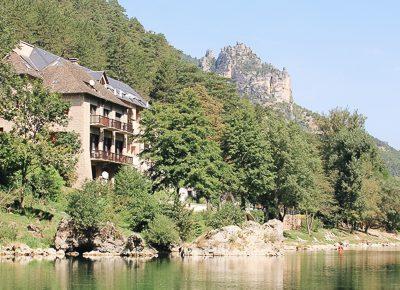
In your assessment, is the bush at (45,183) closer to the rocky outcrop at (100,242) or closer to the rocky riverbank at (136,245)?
the rocky outcrop at (100,242)

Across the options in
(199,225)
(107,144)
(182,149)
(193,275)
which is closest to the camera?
(193,275)

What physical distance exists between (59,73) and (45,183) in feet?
61.8

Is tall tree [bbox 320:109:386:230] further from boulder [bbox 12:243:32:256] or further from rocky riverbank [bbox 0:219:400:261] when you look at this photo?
boulder [bbox 12:243:32:256]

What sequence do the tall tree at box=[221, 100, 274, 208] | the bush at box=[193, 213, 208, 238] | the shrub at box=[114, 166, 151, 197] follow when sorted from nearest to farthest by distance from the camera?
1. the bush at box=[193, 213, 208, 238]
2. the shrub at box=[114, 166, 151, 197]
3. the tall tree at box=[221, 100, 274, 208]

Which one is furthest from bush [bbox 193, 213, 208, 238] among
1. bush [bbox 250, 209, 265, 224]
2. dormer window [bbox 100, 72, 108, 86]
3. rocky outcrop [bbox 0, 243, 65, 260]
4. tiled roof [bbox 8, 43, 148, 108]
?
dormer window [bbox 100, 72, 108, 86]

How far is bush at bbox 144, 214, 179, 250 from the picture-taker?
54.0m

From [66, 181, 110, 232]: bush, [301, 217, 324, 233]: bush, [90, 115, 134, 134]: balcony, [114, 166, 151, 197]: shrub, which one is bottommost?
[301, 217, 324, 233]: bush

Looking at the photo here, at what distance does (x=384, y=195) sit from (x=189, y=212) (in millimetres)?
57991

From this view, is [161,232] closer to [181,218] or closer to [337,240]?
[181,218]

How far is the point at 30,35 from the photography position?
289 ft

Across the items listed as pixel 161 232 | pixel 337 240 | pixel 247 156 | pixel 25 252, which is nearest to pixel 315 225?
pixel 337 240

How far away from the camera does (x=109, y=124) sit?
75.6 m

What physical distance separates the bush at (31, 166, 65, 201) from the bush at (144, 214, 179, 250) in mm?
9845

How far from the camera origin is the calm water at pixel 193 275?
33.8 metres
